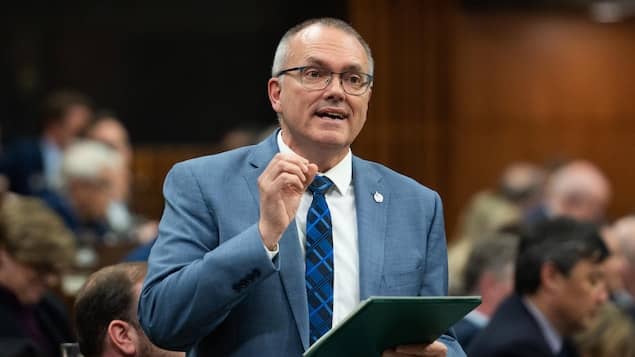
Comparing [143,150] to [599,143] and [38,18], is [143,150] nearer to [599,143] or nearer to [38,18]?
[38,18]

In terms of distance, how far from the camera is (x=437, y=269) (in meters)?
2.85

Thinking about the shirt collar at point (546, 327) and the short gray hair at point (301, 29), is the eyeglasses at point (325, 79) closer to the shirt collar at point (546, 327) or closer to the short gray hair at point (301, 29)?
the short gray hair at point (301, 29)

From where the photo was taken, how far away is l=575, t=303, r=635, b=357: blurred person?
4.57 metres

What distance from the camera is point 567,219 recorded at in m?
5.05

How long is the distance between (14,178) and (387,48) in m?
4.49

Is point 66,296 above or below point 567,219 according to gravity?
below

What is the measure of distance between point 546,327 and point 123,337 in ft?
7.02

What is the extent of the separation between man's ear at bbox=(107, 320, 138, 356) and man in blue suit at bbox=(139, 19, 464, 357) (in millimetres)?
423

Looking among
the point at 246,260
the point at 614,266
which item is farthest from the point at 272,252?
the point at 614,266

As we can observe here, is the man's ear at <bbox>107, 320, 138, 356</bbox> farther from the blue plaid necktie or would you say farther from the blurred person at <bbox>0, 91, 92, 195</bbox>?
the blurred person at <bbox>0, 91, 92, 195</bbox>

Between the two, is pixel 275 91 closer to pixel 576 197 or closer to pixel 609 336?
pixel 609 336

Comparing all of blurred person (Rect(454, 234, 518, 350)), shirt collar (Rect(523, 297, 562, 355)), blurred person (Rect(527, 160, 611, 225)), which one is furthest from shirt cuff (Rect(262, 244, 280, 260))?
blurred person (Rect(527, 160, 611, 225))

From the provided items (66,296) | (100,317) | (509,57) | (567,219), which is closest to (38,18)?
(509,57)

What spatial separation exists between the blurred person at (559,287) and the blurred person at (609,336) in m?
0.09
